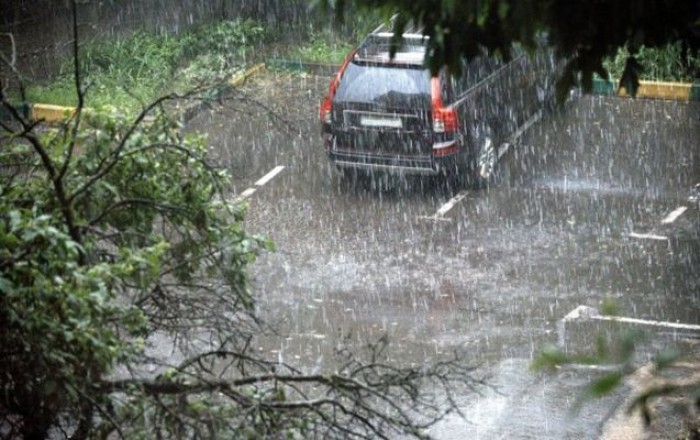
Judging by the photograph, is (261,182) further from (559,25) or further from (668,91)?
(559,25)

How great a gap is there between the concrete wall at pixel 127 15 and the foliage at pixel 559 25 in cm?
1526

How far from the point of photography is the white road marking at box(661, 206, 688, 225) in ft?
45.8

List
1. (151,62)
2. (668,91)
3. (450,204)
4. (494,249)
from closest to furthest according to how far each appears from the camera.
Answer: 1. (494,249)
2. (450,204)
3. (668,91)
4. (151,62)

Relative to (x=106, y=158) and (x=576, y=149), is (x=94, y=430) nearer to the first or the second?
(x=106, y=158)

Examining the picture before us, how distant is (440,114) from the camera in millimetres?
14500

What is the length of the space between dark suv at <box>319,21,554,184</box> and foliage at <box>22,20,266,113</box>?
2.96 metres

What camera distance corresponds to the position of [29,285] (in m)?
5.54

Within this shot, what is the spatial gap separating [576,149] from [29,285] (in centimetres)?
1170

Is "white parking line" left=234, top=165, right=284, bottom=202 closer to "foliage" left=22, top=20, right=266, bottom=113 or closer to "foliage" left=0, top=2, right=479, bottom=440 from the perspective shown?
"foliage" left=22, top=20, right=266, bottom=113

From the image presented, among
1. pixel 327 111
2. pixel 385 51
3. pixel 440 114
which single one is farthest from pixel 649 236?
pixel 327 111

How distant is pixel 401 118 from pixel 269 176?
2.00 meters

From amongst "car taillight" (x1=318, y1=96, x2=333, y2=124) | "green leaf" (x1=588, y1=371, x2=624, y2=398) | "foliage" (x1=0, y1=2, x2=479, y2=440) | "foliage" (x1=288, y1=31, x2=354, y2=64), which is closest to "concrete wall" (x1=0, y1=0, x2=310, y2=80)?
"foliage" (x1=288, y1=31, x2=354, y2=64)

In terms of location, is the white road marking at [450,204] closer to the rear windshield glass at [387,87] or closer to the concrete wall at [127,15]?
the rear windshield glass at [387,87]

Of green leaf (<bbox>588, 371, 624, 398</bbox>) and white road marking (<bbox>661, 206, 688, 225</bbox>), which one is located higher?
green leaf (<bbox>588, 371, 624, 398</bbox>)
